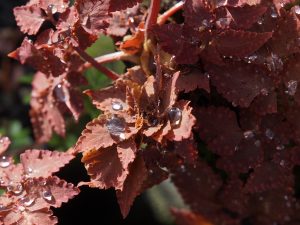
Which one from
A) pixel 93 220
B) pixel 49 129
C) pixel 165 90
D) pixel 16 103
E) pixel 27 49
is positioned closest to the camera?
pixel 165 90

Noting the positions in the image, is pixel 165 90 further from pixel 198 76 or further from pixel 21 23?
pixel 21 23

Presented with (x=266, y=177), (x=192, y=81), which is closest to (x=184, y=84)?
(x=192, y=81)

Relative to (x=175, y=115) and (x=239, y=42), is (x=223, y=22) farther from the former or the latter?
(x=175, y=115)

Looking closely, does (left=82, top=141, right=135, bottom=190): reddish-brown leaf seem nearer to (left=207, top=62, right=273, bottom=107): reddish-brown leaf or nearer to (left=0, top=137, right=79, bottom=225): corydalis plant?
(left=0, top=137, right=79, bottom=225): corydalis plant

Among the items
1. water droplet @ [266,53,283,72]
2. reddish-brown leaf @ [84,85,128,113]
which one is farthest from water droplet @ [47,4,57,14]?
water droplet @ [266,53,283,72]

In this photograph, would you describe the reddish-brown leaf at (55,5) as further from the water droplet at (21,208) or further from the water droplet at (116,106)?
the water droplet at (21,208)

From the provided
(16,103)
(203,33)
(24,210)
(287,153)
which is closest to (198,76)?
(203,33)

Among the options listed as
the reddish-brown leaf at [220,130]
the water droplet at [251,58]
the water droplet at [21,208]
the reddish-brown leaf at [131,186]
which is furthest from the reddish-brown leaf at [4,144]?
the water droplet at [251,58]

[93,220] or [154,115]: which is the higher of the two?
[154,115]
